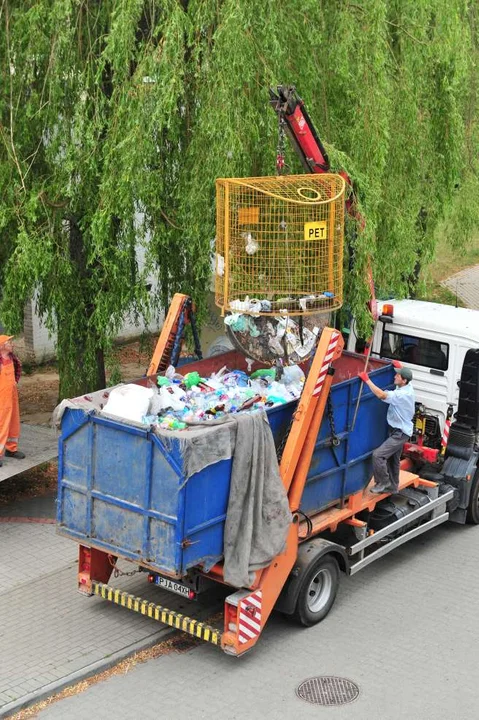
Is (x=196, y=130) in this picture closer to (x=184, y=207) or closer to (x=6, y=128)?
(x=184, y=207)

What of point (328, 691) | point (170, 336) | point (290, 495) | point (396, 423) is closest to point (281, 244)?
point (170, 336)

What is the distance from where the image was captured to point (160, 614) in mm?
7969

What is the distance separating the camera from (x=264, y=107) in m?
10.3

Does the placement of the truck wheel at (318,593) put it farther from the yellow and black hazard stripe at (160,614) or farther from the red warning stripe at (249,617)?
the yellow and black hazard stripe at (160,614)

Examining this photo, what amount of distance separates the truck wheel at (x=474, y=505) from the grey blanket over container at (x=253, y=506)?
3615mm

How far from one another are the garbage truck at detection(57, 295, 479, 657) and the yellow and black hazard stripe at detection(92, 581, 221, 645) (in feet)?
0.04

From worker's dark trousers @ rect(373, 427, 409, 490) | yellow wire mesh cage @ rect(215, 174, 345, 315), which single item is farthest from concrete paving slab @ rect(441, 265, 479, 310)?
worker's dark trousers @ rect(373, 427, 409, 490)

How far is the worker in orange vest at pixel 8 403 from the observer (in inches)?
405

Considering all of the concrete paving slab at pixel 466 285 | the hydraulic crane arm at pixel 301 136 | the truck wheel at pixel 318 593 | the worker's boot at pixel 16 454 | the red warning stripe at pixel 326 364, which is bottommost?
the truck wheel at pixel 318 593

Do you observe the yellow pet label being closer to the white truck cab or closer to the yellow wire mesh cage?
the yellow wire mesh cage

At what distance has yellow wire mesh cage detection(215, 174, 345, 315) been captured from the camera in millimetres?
9156

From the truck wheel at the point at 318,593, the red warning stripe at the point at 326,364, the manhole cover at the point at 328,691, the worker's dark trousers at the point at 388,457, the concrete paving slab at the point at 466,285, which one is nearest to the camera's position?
the manhole cover at the point at 328,691

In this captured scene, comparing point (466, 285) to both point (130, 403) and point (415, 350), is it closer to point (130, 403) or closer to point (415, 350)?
point (415, 350)

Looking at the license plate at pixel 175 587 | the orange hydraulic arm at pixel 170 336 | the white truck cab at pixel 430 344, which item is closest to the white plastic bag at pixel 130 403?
the orange hydraulic arm at pixel 170 336
